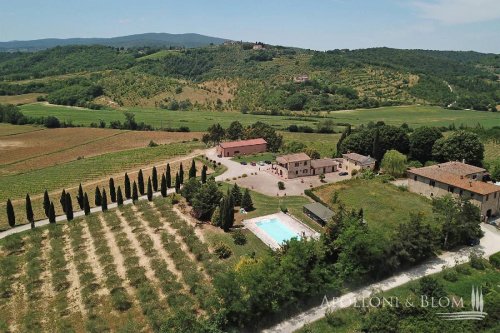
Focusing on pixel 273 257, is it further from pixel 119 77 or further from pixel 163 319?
pixel 119 77

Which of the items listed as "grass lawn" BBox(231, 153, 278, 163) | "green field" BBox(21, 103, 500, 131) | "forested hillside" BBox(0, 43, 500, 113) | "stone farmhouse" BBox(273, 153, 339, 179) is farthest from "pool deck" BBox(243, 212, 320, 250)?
"forested hillside" BBox(0, 43, 500, 113)

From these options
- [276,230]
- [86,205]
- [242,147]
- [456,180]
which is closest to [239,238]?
[276,230]

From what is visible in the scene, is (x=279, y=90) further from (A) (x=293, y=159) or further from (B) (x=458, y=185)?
(B) (x=458, y=185)

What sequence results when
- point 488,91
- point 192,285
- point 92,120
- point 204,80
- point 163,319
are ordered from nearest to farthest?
point 163,319 < point 192,285 < point 92,120 < point 488,91 < point 204,80

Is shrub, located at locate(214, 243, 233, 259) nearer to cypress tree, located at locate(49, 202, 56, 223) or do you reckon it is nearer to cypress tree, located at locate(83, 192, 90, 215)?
cypress tree, located at locate(83, 192, 90, 215)

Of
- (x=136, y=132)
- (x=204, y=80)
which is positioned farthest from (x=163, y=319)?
(x=204, y=80)

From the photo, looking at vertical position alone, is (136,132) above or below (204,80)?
below
